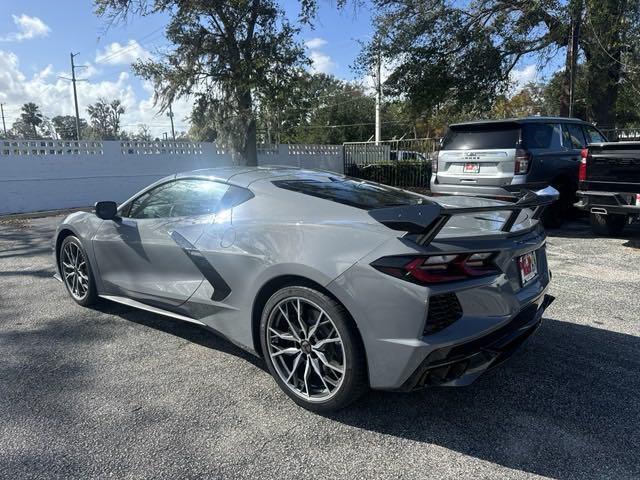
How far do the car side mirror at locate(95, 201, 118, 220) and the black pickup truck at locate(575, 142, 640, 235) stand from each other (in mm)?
6350

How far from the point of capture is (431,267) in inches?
96.6

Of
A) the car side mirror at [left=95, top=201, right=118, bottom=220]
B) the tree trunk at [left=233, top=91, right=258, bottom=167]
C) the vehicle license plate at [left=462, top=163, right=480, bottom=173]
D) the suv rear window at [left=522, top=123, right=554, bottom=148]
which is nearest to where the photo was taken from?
the car side mirror at [left=95, top=201, right=118, bottom=220]

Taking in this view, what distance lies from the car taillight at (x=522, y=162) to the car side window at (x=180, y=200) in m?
5.34

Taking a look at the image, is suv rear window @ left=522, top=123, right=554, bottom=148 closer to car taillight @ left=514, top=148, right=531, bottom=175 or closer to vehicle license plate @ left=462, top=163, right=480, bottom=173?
car taillight @ left=514, top=148, right=531, bottom=175

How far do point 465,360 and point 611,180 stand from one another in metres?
5.64

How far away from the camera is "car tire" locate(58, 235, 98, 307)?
14.9 feet

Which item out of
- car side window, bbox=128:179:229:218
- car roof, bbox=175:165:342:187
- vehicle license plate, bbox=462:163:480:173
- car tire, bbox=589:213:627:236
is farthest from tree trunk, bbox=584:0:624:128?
car side window, bbox=128:179:229:218

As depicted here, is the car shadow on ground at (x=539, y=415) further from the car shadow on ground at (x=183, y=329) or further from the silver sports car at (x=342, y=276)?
the car shadow on ground at (x=183, y=329)

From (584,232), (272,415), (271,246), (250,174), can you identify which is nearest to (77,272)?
(250,174)

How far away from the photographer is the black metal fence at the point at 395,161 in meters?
16.3

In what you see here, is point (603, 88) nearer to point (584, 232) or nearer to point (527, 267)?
point (584, 232)

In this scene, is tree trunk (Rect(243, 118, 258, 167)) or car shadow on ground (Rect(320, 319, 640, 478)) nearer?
car shadow on ground (Rect(320, 319, 640, 478))

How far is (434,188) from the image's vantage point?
849 centimetres

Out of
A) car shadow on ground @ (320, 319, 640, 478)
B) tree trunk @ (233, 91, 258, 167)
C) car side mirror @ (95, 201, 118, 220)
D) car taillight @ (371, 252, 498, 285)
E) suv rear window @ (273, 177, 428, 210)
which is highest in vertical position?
tree trunk @ (233, 91, 258, 167)
